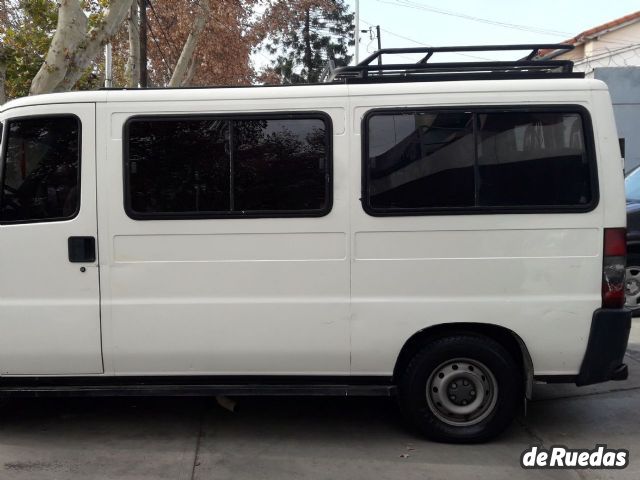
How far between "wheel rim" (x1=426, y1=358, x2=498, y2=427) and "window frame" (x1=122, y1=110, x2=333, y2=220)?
135 centimetres

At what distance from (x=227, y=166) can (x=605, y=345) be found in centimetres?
273

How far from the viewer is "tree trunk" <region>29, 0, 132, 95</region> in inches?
318

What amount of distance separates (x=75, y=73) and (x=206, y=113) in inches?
201

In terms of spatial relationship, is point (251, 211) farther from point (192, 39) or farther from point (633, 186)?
point (192, 39)

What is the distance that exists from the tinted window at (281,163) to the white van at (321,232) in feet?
0.04

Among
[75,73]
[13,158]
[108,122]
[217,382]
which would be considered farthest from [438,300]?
[75,73]

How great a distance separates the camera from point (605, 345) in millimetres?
4105

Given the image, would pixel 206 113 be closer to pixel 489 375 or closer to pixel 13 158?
pixel 13 158

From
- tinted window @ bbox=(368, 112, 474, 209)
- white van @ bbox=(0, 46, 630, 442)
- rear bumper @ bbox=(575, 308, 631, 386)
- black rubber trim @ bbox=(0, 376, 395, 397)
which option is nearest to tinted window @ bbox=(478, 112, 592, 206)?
white van @ bbox=(0, 46, 630, 442)

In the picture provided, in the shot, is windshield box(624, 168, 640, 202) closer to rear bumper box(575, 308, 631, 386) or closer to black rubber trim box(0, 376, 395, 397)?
rear bumper box(575, 308, 631, 386)

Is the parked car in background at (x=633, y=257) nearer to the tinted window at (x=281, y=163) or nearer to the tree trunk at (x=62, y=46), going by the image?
the tinted window at (x=281, y=163)

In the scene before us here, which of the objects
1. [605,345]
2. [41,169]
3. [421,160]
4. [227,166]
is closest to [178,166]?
[227,166]

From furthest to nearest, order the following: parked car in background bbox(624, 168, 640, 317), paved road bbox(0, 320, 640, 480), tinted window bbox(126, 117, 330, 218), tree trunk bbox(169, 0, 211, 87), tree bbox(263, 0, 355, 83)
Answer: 1. tree bbox(263, 0, 355, 83)
2. tree trunk bbox(169, 0, 211, 87)
3. parked car in background bbox(624, 168, 640, 317)
4. tinted window bbox(126, 117, 330, 218)
5. paved road bbox(0, 320, 640, 480)

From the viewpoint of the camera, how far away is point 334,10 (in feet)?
131
